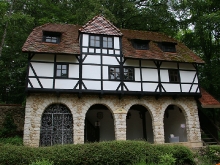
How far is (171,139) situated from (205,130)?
3285 millimetres

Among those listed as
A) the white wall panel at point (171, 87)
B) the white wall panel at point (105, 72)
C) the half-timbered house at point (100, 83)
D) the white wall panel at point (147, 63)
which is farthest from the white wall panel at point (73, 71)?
the white wall panel at point (171, 87)

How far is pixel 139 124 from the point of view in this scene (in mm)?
17359

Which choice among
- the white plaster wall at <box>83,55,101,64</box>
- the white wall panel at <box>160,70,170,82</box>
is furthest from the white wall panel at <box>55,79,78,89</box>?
the white wall panel at <box>160,70,170,82</box>

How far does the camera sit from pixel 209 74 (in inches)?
720

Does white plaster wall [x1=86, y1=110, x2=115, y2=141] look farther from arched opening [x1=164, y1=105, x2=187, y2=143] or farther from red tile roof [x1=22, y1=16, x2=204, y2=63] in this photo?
red tile roof [x1=22, y1=16, x2=204, y2=63]

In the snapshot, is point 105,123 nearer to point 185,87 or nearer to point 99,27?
point 185,87

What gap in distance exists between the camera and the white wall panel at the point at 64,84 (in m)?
12.7

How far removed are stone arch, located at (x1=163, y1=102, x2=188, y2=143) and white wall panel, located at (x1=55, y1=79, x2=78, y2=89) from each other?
648 cm

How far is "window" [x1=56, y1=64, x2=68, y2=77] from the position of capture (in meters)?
13.0

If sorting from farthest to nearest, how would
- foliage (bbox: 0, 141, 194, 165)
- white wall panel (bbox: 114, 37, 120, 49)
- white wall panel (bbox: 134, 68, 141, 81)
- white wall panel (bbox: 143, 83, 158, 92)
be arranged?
white wall panel (bbox: 114, 37, 120, 49)
white wall panel (bbox: 134, 68, 141, 81)
white wall panel (bbox: 143, 83, 158, 92)
foliage (bbox: 0, 141, 194, 165)

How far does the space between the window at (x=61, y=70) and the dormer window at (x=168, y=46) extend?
23.8 ft

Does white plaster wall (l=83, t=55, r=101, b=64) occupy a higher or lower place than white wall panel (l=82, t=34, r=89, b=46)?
lower

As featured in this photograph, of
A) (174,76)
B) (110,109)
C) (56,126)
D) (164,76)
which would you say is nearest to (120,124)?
(110,109)

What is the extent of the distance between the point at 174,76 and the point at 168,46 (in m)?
2.49
